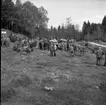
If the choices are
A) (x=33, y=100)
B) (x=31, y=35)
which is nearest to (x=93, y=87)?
(x=33, y=100)

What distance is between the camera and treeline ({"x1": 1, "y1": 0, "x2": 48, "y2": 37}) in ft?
146

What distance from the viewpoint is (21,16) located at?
48.1 m

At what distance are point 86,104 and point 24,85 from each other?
287cm

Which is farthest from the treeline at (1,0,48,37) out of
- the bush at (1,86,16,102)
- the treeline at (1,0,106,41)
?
the bush at (1,86,16,102)

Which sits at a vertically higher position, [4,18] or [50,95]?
[4,18]

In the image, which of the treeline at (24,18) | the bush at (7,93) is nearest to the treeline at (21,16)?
the treeline at (24,18)

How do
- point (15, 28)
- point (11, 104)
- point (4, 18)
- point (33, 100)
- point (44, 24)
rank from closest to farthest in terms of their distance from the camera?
1. point (11, 104)
2. point (33, 100)
3. point (4, 18)
4. point (15, 28)
5. point (44, 24)

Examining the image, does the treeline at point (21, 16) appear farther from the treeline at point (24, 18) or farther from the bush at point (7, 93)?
the bush at point (7, 93)

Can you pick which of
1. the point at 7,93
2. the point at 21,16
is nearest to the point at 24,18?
the point at 21,16

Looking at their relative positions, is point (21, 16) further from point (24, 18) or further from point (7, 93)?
point (7, 93)

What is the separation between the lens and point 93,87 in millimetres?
6699

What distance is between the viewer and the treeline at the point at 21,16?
4441cm

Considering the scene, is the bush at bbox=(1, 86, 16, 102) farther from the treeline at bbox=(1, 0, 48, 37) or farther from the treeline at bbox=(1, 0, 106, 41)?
the treeline at bbox=(1, 0, 48, 37)

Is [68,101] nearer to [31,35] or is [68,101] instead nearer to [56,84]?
[56,84]
